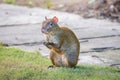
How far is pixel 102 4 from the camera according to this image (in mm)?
13656

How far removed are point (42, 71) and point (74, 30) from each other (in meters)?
4.17

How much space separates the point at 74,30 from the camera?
1162cm

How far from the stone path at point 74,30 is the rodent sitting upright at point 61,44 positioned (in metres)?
1.02

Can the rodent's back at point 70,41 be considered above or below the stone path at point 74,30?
above

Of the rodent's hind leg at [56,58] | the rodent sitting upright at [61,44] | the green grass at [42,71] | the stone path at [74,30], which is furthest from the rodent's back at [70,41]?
the stone path at [74,30]

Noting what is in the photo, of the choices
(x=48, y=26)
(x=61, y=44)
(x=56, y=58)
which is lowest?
(x=56, y=58)

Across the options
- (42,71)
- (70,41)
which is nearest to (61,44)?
(70,41)

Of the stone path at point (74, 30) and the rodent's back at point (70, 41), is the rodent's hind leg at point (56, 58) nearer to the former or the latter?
the rodent's back at point (70, 41)

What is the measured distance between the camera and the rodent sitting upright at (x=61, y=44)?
25.0 feet

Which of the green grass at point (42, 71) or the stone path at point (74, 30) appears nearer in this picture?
the green grass at point (42, 71)

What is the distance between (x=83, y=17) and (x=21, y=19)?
5.81 feet

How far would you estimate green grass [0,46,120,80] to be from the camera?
24.0 feet

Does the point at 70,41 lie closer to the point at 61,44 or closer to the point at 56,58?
the point at 61,44

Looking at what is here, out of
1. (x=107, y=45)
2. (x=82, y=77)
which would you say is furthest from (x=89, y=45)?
(x=82, y=77)
